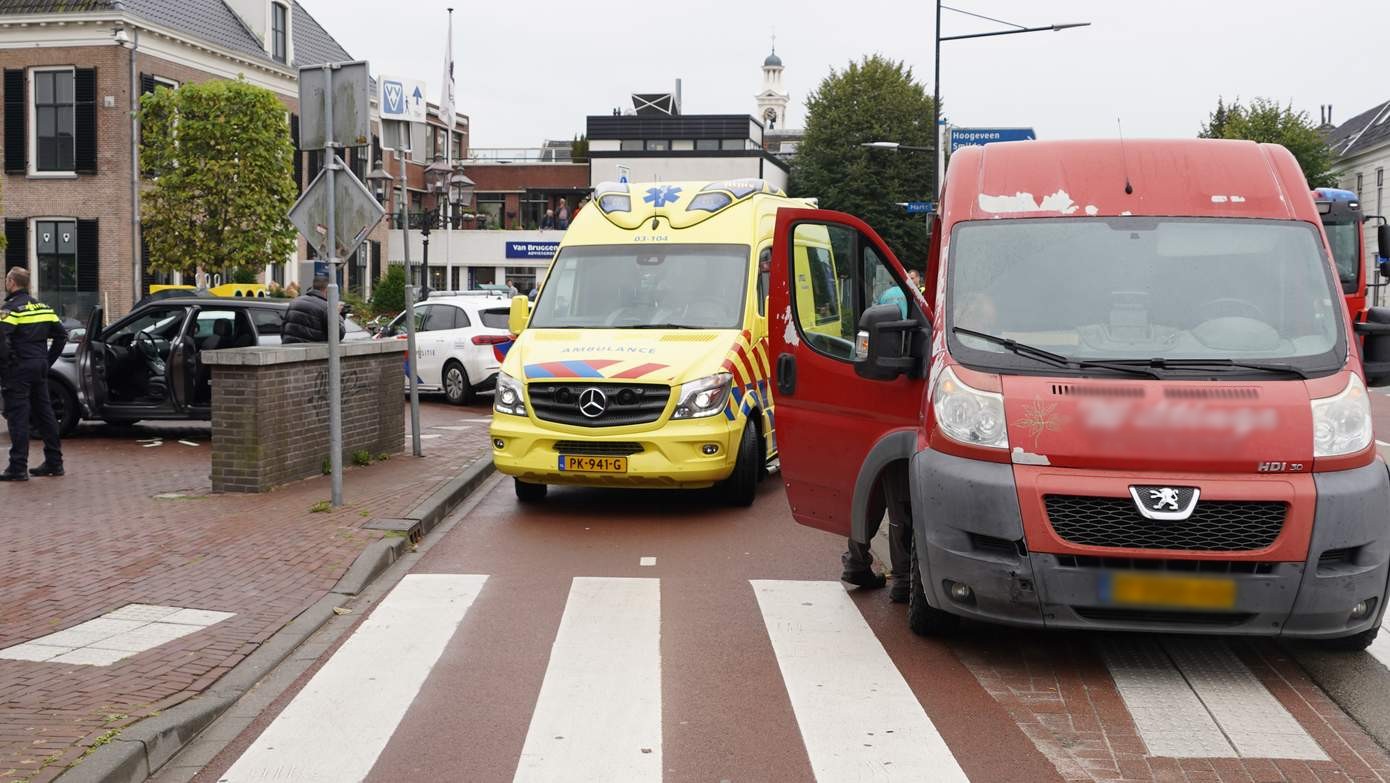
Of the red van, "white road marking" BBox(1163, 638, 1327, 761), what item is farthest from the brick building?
"white road marking" BBox(1163, 638, 1327, 761)

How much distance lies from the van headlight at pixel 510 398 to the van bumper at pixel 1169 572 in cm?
512

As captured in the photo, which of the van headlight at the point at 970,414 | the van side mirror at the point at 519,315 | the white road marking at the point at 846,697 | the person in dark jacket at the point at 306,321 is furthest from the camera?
the person in dark jacket at the point at 306,321

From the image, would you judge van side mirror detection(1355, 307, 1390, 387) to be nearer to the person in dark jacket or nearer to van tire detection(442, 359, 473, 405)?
the person in dark jacket

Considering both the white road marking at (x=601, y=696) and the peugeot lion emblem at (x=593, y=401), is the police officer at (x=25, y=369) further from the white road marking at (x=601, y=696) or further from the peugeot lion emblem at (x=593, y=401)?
the white road marking at (x=601, y=696)

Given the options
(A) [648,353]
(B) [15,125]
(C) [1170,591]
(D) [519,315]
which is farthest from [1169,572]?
(B) [15,125]

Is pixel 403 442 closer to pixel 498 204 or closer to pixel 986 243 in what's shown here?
pixel 986 243

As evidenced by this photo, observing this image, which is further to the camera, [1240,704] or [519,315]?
[519,315]

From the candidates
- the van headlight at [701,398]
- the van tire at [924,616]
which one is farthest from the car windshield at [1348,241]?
the van tire at [924,616]

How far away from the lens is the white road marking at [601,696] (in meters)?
4.83

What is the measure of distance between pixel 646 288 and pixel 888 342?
16.8ft

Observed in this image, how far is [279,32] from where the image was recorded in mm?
46438

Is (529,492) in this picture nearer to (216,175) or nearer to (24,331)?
(24,331)

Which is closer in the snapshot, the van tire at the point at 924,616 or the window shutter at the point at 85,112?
the van tire at the point at 924,616

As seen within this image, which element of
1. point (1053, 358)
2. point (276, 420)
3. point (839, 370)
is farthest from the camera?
point (276, 420)
